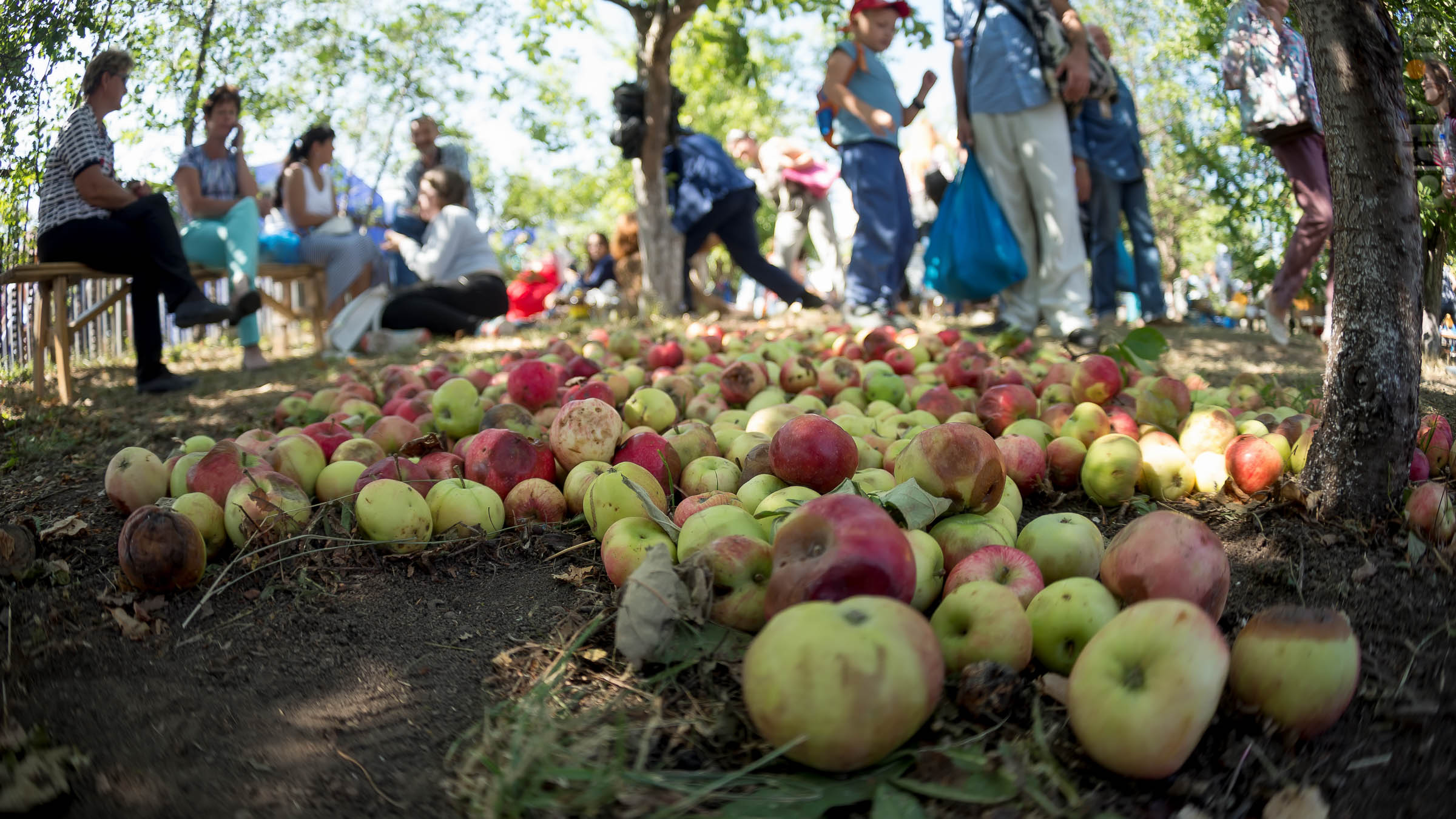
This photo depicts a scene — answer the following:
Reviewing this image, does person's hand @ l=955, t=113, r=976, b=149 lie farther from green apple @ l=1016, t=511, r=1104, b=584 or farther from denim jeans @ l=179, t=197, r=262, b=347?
denim jeans @ l=179, t=197, r=262, b=347

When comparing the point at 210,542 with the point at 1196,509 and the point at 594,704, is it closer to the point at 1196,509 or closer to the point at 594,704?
the point at 594,704

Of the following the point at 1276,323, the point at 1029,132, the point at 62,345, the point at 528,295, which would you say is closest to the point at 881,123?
the point at 1029,132

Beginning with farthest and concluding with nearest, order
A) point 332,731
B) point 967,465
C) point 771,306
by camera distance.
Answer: point 771,306
point 967,465
point 332,731

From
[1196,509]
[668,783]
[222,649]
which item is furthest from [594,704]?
[1196,509]

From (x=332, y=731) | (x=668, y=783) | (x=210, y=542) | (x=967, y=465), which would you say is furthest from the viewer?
(x=210, y=542)

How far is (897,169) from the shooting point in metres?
7.00

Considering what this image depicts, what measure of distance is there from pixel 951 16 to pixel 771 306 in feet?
45.5

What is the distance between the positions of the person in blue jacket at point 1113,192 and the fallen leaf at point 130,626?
6664 millimetres

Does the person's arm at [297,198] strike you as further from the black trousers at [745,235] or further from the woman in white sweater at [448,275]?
the black trousers at [745,235]

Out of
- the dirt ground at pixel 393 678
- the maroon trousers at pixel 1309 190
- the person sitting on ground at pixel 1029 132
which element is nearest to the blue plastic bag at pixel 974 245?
the person sitting on ground at pixel 1029 132

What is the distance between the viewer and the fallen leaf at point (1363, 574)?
2078 millimetres

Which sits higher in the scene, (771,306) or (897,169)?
(897,169)

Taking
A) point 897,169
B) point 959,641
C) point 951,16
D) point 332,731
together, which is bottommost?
point 332,731

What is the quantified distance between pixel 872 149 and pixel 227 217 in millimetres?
5045
